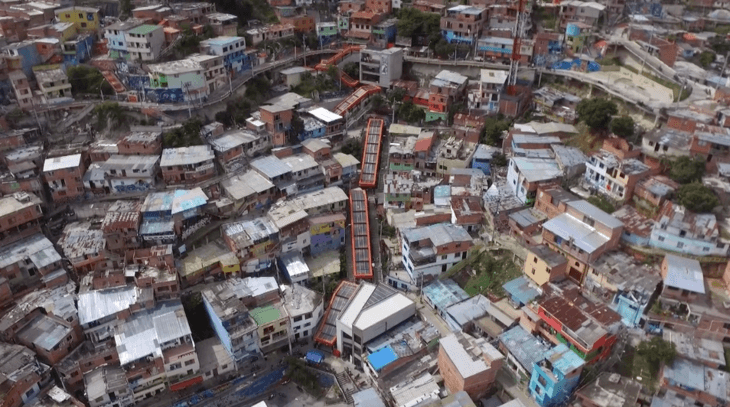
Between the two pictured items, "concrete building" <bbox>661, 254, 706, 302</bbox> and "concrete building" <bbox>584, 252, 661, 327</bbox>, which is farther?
"concrete building" <bbox>584, 252, 661, 327</bbox>

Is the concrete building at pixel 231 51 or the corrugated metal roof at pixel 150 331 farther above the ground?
the concrete building at pixel 231 51

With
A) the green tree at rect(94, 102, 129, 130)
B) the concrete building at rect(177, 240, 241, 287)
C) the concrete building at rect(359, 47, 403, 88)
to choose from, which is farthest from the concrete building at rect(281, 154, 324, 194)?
the concrete building at rect(359, 47, 403, 88)

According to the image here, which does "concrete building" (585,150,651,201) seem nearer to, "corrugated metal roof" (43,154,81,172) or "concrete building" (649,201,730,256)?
"concrete building" (649,201,730,256)

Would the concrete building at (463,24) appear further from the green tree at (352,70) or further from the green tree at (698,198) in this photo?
the green tree at (698,198)

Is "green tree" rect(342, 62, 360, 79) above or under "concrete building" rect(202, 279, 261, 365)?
above

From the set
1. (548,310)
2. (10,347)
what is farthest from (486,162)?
(10,347)

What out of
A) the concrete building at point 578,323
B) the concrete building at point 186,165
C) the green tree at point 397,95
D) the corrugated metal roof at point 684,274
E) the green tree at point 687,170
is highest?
the green tree at point 397,95

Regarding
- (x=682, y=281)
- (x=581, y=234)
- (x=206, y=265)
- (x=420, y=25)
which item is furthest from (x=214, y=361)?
(x=420, y=25)

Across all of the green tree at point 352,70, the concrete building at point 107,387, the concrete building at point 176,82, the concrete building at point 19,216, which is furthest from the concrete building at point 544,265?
the concrete building at point 19,216
